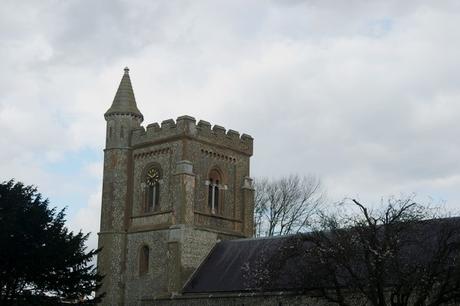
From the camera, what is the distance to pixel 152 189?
46.0m

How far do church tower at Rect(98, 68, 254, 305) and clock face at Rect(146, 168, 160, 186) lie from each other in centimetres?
7

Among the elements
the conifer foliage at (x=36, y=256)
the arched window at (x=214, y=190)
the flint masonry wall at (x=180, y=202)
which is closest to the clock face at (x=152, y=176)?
the flint masonry wall at (x=180, y=202)

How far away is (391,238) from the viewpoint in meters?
26.8

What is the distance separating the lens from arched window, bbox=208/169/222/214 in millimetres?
46031

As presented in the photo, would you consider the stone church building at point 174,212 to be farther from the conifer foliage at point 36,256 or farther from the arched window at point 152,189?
the conifer foliage at point 36,256

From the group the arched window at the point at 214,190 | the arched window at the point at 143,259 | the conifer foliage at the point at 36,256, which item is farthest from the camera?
the arched window at the point at 214,190

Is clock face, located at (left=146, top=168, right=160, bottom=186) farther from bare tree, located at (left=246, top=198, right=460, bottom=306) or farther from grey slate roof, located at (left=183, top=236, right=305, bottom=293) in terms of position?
bare tree, located at (left=246, top=198, right=460, bottom=306)

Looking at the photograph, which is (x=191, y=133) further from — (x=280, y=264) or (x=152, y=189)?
(x=280, y=264)

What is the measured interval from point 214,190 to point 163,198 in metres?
3.36

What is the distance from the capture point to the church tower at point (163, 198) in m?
43.6

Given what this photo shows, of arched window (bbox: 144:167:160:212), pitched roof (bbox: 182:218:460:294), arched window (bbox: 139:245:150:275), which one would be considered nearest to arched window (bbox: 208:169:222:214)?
arched window (bbox: 144:167:160:212)

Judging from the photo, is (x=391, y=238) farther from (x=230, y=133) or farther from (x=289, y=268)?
(x=230, y=133)

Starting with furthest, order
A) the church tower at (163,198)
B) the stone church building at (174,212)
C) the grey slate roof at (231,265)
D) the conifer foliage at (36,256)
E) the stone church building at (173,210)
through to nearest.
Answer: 1. the church tower at (163,198)
2. the stone church building at (173,210)
3. the stone church building at (174,212)
4. the grey slate roof at (231,265)
5. the conifer foliage at (36,256)

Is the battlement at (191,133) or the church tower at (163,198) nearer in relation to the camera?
the church tower at (163,198)
